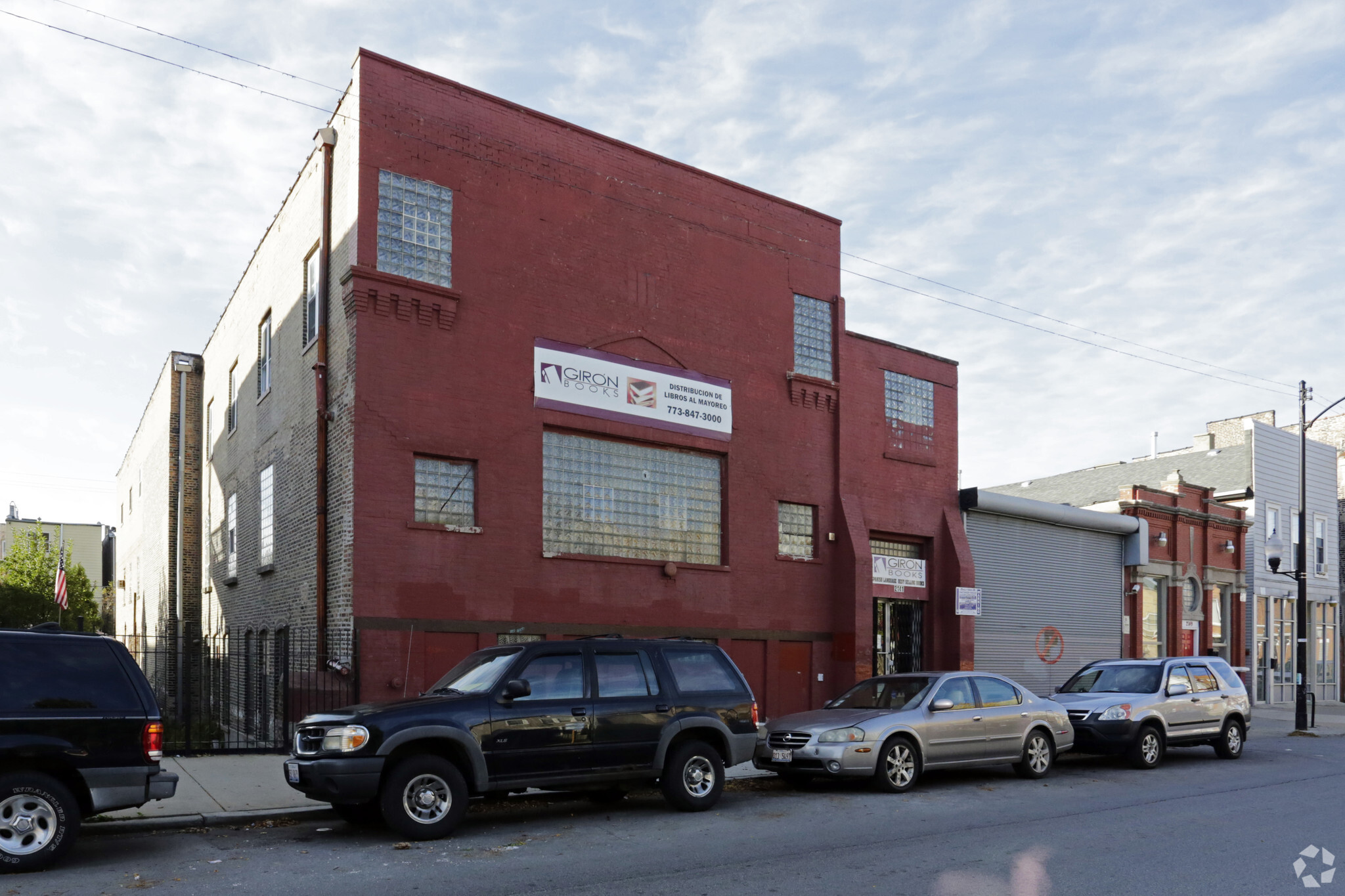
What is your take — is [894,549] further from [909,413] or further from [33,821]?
[33,821]

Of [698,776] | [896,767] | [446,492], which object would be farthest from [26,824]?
[446,492]

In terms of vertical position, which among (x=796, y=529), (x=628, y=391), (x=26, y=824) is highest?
(x=628, y=391)

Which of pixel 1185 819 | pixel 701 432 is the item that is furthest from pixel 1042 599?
pixel 1185 819

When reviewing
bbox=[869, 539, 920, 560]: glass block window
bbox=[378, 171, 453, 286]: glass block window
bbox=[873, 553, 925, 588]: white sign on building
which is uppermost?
bbox=[378, 171, 453, 286]: glass block window

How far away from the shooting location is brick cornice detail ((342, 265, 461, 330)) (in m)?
16.8

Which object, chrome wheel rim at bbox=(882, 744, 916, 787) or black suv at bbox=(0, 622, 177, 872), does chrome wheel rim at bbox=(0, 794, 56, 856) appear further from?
chrome wheel rim at bbox=(882, 744, 916, 787)

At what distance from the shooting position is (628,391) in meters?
19.6

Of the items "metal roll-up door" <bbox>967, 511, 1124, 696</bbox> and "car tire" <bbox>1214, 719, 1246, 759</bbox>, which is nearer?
"car tire" <bbox>1214, 719, 1246, 759</bbox>

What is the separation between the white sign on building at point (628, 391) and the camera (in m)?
18.7

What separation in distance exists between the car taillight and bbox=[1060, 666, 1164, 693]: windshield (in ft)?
44.8

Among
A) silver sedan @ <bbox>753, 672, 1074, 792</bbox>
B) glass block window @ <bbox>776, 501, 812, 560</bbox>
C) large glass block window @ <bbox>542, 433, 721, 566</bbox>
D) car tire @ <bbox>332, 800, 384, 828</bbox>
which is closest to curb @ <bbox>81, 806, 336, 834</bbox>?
car tire @ <bbox>332, 800, 384, 828</bbox>

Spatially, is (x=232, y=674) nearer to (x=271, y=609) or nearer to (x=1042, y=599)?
(x=271, y=609)

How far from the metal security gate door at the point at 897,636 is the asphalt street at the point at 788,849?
9457 millimetres

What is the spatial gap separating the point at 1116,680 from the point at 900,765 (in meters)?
6.31
